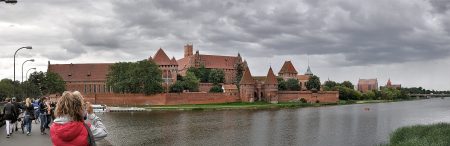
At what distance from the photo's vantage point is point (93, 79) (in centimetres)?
10769

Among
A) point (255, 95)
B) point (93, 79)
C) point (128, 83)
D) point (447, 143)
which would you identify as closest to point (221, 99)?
point (255, 95)

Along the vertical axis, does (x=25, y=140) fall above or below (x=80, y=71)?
below

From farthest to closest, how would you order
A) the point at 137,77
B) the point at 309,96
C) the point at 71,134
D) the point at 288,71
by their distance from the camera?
the point at 288,71 < the point at 309,96 < the point at 137,77 < the point at 71,134

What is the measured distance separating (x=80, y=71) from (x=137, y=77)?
33.7 meters

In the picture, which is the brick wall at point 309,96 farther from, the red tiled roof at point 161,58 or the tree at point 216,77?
the red tiled roof at point 161,58

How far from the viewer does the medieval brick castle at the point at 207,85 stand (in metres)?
94.2

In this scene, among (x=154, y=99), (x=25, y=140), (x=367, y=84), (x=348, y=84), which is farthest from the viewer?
(x=367, y=84)

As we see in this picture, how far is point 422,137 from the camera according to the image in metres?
22.8

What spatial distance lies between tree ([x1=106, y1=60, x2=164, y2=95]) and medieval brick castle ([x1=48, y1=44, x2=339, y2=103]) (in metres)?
12.5

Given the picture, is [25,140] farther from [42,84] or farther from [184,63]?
[184,63]

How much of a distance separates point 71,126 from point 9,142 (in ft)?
38.6

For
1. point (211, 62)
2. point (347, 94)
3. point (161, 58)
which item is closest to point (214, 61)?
point (211, 62)

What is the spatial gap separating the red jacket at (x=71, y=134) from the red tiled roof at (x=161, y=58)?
96.1 m

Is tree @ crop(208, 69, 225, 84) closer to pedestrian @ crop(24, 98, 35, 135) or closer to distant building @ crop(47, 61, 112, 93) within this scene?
distant building @ crop(47, 61, 112, 93)
